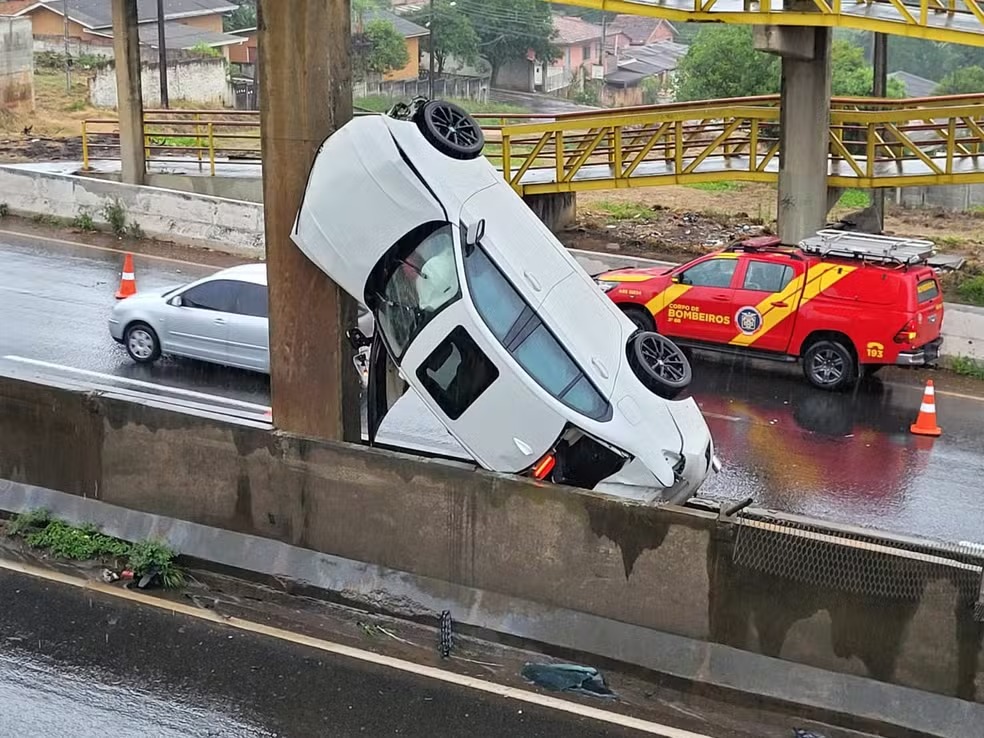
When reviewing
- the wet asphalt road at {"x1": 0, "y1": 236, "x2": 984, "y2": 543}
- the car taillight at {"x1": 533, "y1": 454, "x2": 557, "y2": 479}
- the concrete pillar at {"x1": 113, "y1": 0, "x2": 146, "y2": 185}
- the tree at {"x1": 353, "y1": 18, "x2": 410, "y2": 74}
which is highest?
the tree at {"x1": 353, "y1": 18, "x2": 410, "y2": 74}

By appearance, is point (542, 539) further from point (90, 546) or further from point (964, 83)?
point (964, 83)

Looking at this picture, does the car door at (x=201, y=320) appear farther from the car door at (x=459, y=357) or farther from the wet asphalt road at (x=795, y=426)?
the car door at (x=459, y=357)

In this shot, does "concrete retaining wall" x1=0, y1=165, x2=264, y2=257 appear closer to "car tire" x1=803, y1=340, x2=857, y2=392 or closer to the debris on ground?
"car tire" x1=803, y1=340, x2=857, y2=392

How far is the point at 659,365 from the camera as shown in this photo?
10234mm

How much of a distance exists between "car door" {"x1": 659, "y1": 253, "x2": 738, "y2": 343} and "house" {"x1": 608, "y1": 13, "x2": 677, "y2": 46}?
88246mm

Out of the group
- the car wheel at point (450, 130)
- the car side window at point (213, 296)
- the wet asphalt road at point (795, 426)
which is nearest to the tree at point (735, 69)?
the wet asphalt road at point (795, 426)

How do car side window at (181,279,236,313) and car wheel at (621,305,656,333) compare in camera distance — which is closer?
car side window at (181,279,236,313)

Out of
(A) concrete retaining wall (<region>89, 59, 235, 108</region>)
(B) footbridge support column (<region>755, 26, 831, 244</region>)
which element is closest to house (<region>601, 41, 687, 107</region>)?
(A) concrete retaining wall (<region>89, 59, 235, 108</region>)

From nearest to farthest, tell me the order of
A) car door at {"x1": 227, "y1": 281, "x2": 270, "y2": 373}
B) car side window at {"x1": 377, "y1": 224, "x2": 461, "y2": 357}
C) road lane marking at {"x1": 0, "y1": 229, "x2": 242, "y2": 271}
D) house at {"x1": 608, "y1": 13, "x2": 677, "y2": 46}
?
1. car side window at {"x1": 377, "y1": 224, "x2": 461, "y2": 357}
2. car door at {"x1": 227, "y1": 281, "x2": 270, "y2": 373}
3. road lane marking at {"x1": 0, "y1": 229, "x2": 242, "y2": 271}
4. house at {"x1": 608, "y1": 13, "x2": 677, "y2": 46}

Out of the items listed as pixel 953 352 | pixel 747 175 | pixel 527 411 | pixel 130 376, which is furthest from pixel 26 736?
pixel 747 175

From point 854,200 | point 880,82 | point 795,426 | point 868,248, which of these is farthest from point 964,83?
point 795,426

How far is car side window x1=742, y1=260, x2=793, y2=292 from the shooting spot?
1695cm

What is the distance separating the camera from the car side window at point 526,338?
31.3 ft

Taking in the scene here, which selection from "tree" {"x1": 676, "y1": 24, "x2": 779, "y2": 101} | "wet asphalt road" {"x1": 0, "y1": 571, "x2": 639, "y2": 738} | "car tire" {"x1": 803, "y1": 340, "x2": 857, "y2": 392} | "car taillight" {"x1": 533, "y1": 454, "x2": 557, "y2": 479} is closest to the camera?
"wet asphalt road" {"x1": 0, "y1": 571, "x2": 639, "y2": 738}
